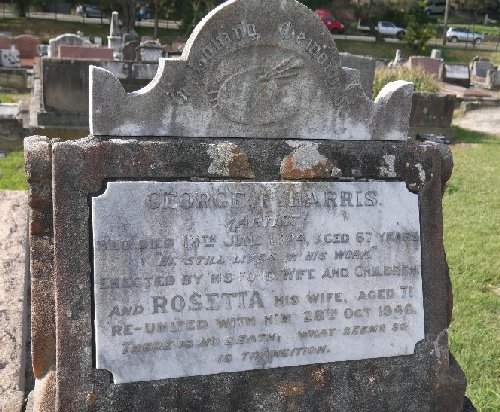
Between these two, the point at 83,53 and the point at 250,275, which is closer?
the point at 250,275

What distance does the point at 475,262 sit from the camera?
516cm

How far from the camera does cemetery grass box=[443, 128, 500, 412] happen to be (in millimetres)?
3564

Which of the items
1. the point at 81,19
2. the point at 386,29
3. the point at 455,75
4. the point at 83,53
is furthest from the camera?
the point at 386,29

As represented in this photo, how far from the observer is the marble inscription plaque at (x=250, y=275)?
2.32m

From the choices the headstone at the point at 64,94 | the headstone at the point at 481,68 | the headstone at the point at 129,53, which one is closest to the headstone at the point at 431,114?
the headstone at the point at 64,94

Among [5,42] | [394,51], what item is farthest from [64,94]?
[394,51]

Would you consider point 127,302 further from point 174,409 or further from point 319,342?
point 319,342

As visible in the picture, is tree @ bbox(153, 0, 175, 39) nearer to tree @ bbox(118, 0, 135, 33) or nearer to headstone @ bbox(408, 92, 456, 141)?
tree @ bbox(118, 0, 135, 33)

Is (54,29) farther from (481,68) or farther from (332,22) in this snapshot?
(481,68)

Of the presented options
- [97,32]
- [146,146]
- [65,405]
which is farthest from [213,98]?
[97,32]

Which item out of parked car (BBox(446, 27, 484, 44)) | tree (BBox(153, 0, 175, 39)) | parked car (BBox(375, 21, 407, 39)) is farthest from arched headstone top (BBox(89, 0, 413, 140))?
parked car (BBox(446, 27, 484, 44))

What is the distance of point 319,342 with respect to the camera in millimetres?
2551

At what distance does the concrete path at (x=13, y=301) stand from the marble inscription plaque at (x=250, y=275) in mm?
927

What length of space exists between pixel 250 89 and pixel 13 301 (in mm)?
2285
